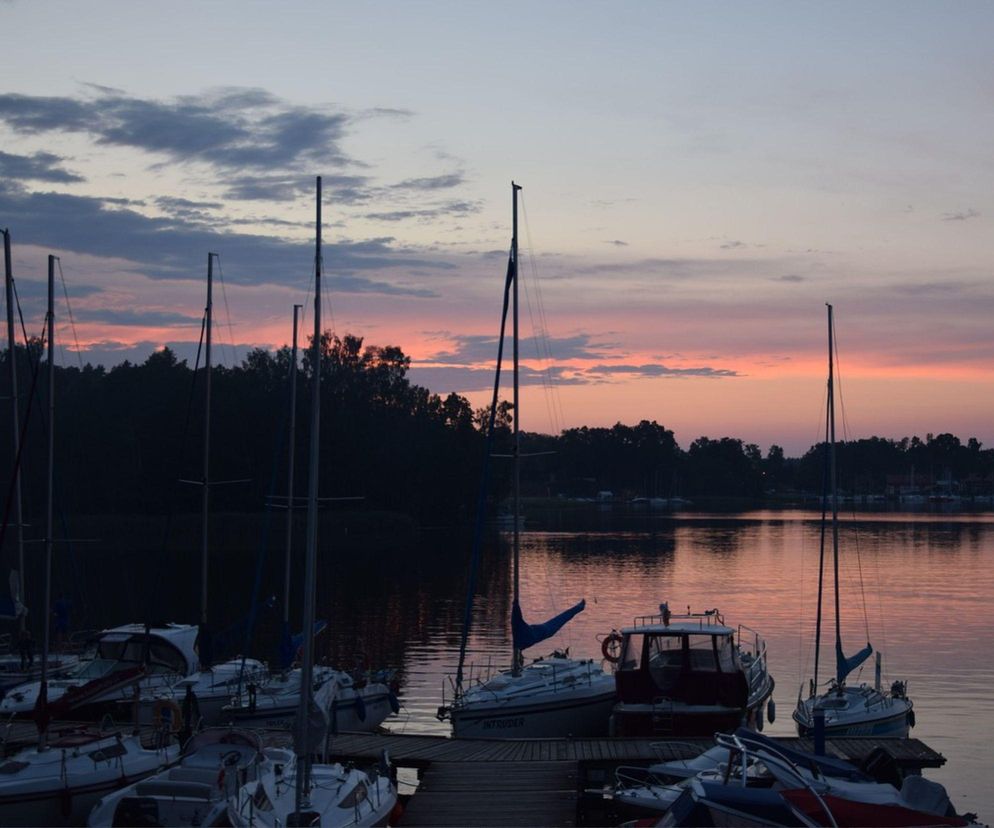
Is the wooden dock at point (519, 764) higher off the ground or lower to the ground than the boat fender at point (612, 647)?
lower

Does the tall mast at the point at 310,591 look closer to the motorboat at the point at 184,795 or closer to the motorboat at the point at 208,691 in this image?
the motorboat at the point at 184,795

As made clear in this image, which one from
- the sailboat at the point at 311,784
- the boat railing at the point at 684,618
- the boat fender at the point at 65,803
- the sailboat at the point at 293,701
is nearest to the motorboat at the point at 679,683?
the boat railing at the point at 684,618

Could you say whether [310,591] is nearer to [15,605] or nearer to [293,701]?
[293,701]

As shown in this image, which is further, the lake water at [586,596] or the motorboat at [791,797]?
the lake water at [586,596]

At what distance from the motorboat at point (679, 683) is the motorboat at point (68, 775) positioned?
1019 centimetres

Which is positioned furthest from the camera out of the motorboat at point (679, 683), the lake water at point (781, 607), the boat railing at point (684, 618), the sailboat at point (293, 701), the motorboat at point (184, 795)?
the lake water at point (781, 607)

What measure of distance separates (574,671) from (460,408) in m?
111

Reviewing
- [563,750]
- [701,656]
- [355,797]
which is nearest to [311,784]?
[355,797]

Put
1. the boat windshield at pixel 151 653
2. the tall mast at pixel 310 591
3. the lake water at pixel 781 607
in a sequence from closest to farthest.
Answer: the tall mast at pixel 310 591, the boat windshield at pixel 151 653, the lake water at pixel 781 607

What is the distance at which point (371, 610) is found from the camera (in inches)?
2309

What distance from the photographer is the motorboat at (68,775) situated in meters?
19.7

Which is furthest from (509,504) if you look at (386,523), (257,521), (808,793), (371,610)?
(808,793)

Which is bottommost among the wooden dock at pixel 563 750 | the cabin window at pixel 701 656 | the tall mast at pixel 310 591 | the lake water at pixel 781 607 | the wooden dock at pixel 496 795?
the lake water at pixel 781 607

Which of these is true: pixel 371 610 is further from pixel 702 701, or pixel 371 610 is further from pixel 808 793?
pixel 808 793
